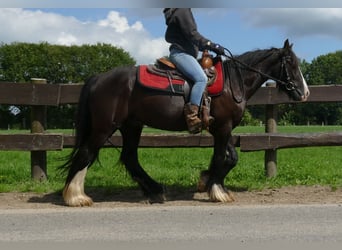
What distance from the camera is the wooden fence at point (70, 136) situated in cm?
792

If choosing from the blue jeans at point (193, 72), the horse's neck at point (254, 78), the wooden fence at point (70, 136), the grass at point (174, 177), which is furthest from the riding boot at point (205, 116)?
the grass at point (174, 177)

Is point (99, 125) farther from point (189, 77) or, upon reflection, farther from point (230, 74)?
point (230, 74)

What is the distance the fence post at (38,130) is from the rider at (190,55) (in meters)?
2.65

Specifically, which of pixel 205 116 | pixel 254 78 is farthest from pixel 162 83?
pixel 254 78

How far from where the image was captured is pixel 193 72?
659 centimetres

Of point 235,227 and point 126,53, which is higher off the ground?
point 126,53

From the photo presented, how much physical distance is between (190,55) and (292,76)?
61.3 inches

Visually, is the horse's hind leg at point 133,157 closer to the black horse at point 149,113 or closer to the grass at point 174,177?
the black horse at point 149,113

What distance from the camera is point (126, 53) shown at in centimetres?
7475

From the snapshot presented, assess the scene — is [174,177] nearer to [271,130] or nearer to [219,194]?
[271,130]

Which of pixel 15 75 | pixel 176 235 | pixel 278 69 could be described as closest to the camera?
pixel 176 235

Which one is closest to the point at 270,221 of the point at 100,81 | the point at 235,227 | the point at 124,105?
the point at 235,227

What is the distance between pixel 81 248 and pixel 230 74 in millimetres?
3629

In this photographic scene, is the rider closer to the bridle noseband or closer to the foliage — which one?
the bridle noseband
